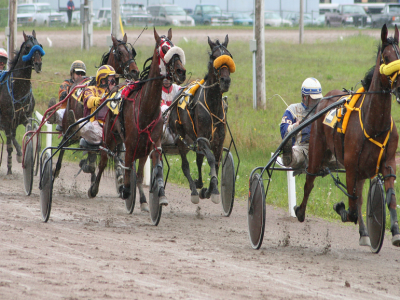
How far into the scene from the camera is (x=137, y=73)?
8.80 meters

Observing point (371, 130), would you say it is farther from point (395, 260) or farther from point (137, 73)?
point (137, 73)

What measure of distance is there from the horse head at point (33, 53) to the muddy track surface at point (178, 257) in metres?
2.58

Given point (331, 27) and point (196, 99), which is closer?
point (196, 99)

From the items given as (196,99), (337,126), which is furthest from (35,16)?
(337,126)

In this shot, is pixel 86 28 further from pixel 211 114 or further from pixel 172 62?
pixel 172 62

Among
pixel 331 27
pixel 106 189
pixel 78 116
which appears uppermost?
pixel 331 27

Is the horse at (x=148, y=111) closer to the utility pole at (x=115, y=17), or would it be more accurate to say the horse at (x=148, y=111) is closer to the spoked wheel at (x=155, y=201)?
the spoked wheel at (x=155, y=201)

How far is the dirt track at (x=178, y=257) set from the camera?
15.9 feet

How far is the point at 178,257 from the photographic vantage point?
19.6ft

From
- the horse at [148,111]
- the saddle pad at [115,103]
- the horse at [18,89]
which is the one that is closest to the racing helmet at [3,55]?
the horse at [18,89]

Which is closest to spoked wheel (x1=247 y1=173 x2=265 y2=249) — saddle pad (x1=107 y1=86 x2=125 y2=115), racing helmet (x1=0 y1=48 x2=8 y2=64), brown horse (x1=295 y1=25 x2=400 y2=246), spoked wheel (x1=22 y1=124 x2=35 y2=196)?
brown horse (x1=295 y1=25 x2=400 y2=246)

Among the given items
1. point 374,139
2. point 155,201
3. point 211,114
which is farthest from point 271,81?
point 374,139

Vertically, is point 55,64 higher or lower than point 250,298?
higher

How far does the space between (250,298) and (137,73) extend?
4816mm
